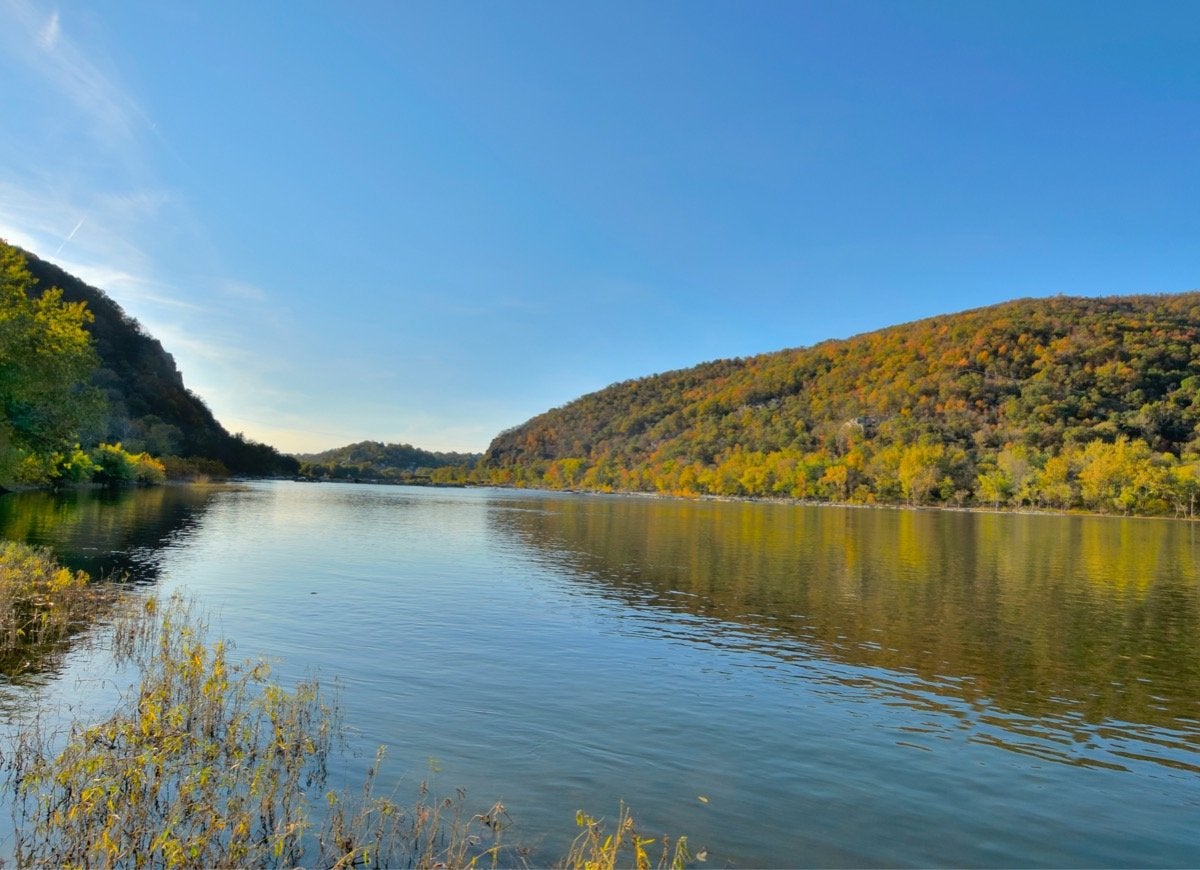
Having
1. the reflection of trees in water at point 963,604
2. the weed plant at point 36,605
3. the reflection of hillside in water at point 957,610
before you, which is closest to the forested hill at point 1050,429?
the reflection of trees in water at point 963,604

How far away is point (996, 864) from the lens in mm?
10016

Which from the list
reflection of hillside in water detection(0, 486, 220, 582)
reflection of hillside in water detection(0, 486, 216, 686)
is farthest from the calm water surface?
reflection of hillside in water detection(0, 486, 220, 582)

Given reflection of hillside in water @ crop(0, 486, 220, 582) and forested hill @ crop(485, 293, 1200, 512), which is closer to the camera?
reflection of hillside in water @ crop(0, 486, 220, 582)

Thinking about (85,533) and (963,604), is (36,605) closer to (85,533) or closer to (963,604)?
(85,533)

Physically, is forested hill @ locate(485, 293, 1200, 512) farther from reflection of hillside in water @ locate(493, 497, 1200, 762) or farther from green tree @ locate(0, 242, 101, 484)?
green tree @ locate(0, 242, 101, 484)

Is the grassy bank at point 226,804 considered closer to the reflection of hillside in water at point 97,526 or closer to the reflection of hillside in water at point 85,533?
the reflection of hillside in water at point 85,533

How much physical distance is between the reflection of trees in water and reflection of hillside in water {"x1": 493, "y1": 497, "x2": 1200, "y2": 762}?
3.8 inches

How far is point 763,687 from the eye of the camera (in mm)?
18516

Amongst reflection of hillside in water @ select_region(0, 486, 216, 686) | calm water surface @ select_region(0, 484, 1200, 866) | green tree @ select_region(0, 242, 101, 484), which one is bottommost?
calm water surface @ select_region(0, 484, 1200, 866)

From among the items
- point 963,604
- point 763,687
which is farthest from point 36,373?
point 963,604

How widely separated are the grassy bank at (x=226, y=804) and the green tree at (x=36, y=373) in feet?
102

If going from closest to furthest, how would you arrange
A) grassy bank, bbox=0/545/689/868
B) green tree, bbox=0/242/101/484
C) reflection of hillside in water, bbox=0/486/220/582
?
grassy bank, bbox=0/545/689/868, reflection of hillside in water, bbox=0/486/220/582, green tree, bbox=0/242/101/484

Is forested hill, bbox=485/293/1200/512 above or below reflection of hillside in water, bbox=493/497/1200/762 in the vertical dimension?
above

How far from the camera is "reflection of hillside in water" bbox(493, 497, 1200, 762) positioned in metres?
19.0
